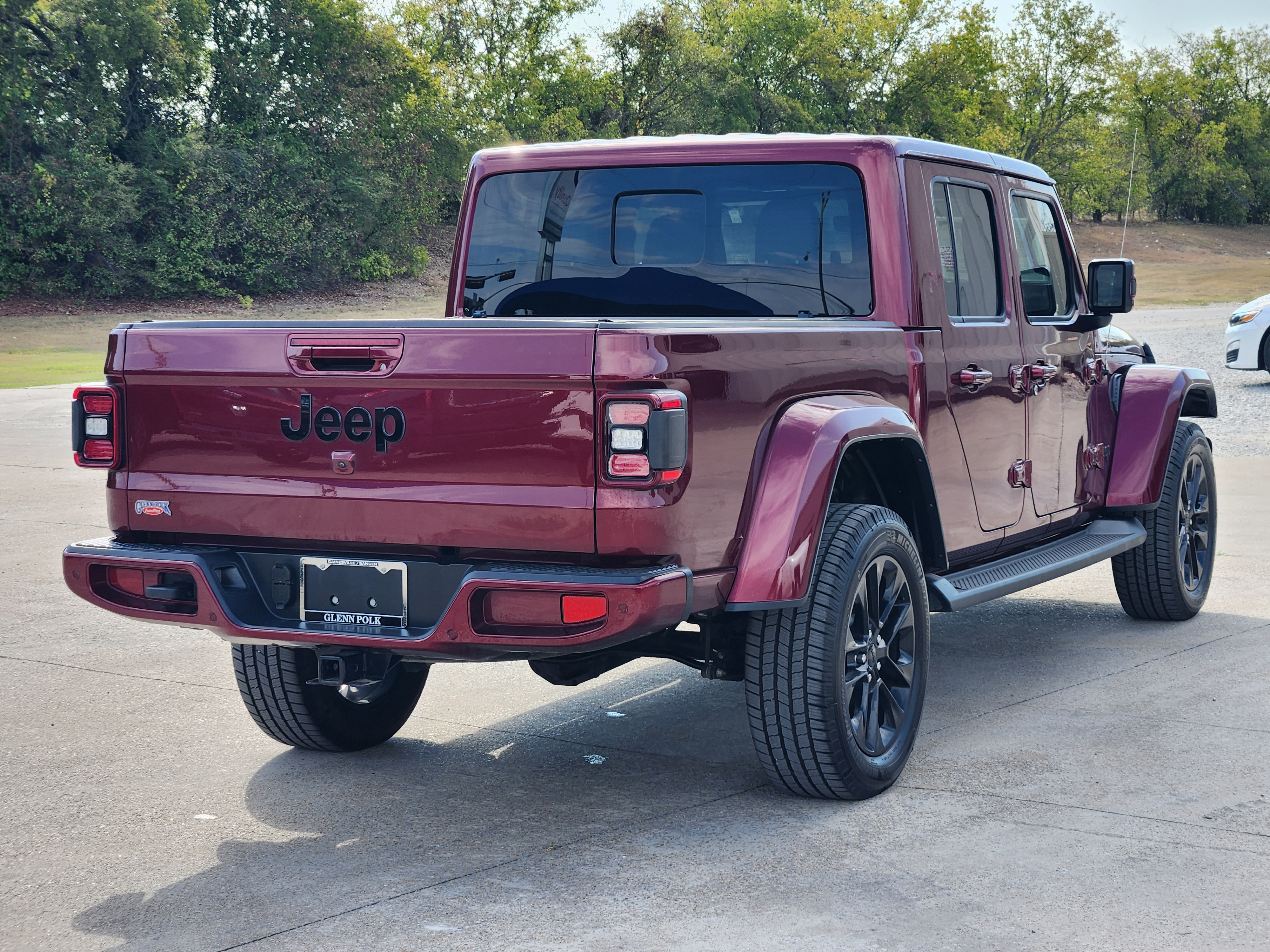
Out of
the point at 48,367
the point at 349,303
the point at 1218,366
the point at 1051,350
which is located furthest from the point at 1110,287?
the point at 349,303

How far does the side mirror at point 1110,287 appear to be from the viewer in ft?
20.0

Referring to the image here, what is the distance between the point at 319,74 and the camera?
4734 centimetres

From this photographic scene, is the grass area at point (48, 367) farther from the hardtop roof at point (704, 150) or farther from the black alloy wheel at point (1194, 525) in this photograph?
the black alloy wheel at point (1194, 525)

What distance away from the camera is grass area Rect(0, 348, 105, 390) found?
21969 mm

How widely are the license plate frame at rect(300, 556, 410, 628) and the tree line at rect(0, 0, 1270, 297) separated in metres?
38.3

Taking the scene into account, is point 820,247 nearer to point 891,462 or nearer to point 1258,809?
point 891,462

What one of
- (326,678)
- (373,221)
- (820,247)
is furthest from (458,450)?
(373,221)

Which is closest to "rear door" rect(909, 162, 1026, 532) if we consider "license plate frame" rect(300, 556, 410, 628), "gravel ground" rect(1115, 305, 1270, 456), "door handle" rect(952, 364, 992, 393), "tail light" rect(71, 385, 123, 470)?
"door handle" rect(952, 364, 992, 393)

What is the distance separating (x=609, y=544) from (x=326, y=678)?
4.00ft

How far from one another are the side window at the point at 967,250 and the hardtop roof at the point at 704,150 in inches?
5.1

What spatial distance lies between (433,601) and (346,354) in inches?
26.9

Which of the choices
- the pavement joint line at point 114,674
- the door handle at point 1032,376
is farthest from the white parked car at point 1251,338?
the pavement joint line at point 114,674

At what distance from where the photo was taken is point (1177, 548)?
6.60 m

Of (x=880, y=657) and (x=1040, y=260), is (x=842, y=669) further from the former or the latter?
(x=1040, y=260)
